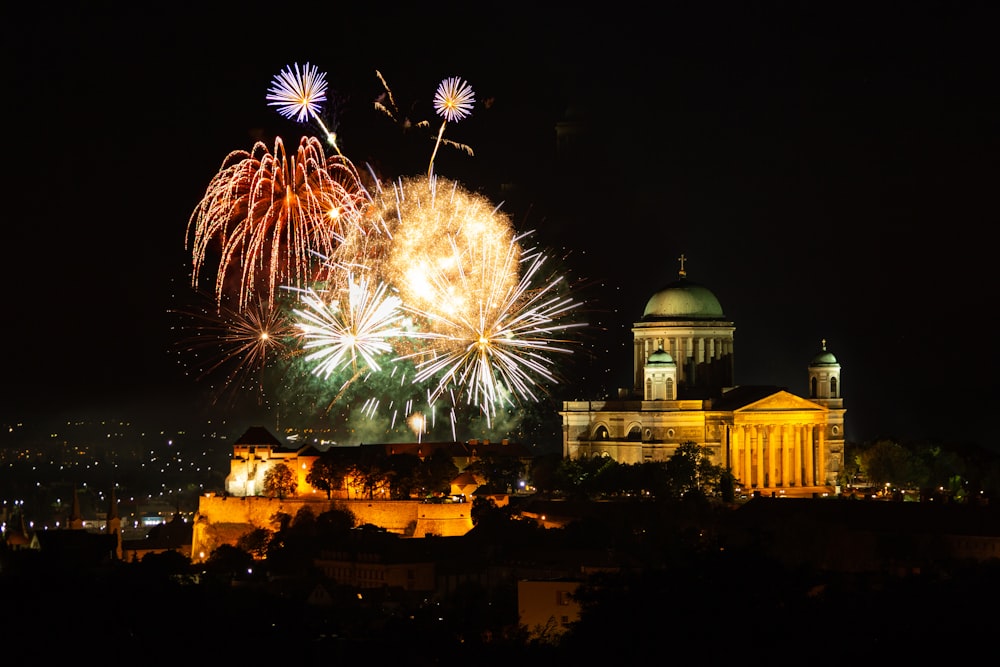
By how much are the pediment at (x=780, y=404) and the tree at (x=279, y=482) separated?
21870 mm

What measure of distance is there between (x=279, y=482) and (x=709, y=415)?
21041 millimetres

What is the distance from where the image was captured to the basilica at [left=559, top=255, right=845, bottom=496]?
107 metres

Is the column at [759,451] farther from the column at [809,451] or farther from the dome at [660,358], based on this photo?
the dome at [660,358]

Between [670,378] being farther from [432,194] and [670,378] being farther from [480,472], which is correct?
[432,194]

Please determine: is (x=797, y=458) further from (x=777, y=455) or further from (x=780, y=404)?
(x=780, y=404)

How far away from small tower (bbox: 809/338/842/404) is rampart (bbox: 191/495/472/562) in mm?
22186

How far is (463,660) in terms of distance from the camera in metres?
53.4

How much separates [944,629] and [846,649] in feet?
9.43

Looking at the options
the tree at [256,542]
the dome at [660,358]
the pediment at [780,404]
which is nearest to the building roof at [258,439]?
the tree at [256,542]

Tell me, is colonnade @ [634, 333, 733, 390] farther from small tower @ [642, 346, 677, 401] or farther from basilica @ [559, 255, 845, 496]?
small tower @ [642, 346, 677, 401]

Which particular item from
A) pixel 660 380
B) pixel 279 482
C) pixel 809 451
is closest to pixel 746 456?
pixel 809 451

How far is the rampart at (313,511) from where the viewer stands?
98.6 meters

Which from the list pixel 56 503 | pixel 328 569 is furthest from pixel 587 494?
pixel 56 503

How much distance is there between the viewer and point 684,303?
4508 inches
